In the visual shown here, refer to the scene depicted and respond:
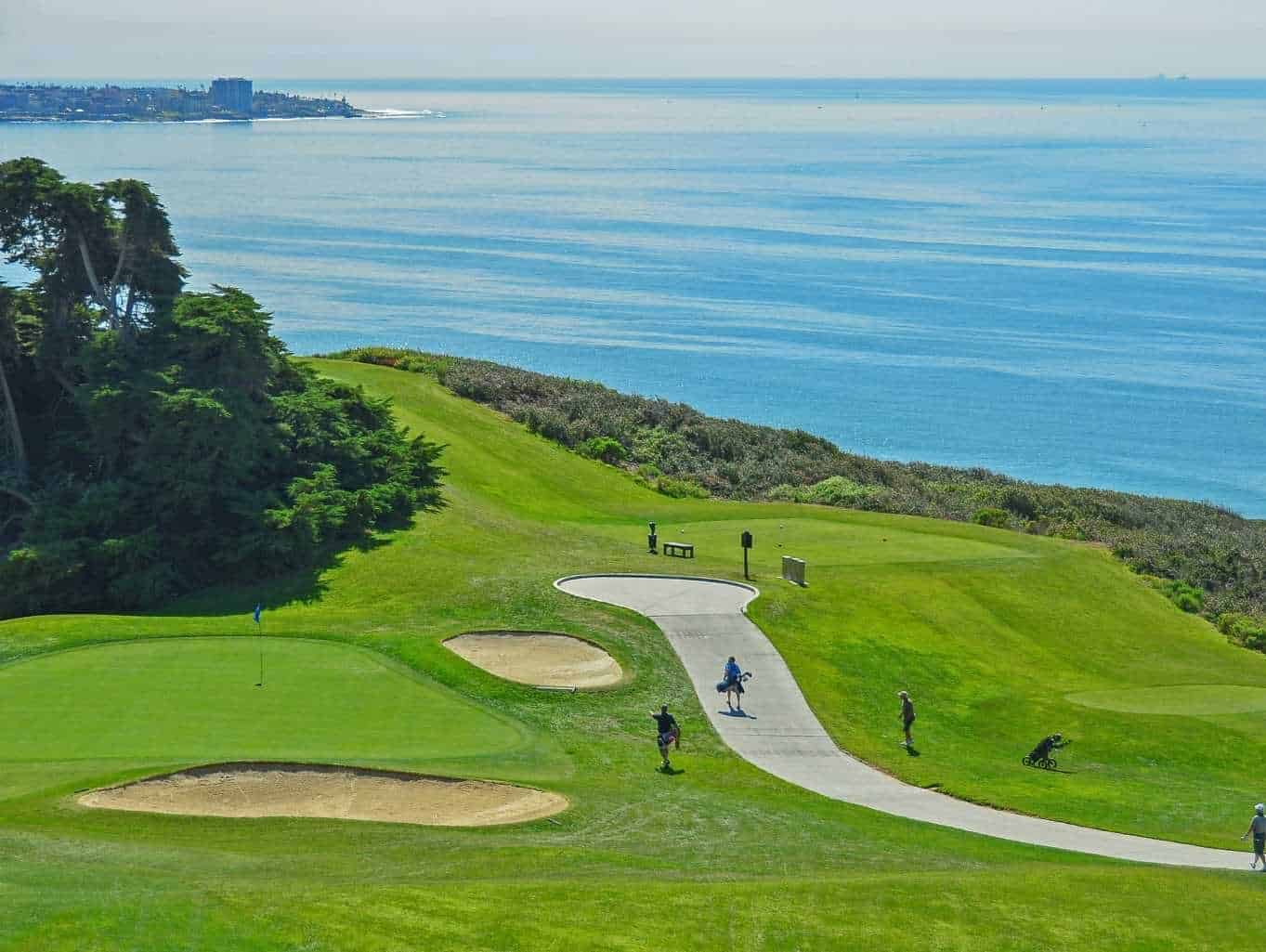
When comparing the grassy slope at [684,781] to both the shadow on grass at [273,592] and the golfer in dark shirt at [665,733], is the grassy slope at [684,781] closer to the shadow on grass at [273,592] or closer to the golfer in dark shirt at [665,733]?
the shadow on grass at [273,592]

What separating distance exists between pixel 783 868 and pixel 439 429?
38206mm

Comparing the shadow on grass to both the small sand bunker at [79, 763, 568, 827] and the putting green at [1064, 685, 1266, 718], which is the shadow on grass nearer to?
the small sand bunker at [79, 763, 568, 827]

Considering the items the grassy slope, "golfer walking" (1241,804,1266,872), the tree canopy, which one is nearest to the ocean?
the grassy slope

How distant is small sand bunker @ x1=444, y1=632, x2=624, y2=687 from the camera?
31953 millimetres

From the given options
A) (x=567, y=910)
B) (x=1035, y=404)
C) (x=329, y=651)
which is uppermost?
(x=1035, y=404)

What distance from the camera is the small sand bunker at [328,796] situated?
23.1 meters

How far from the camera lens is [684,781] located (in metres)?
26.6

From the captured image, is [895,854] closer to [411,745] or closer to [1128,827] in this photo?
[1128,827]

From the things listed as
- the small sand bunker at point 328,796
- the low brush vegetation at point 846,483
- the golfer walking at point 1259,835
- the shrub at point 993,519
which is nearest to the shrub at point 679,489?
the low brush vegetation at point 846,483

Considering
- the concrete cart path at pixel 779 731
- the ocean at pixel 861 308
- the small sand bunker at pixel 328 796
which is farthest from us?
the ocean at pixel 861 308

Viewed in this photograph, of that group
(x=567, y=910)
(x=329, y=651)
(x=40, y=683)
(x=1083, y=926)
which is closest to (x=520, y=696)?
(x=329, y=651)

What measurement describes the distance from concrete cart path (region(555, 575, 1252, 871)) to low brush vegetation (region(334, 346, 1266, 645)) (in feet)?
55.8

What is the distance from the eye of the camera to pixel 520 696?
30.5 m

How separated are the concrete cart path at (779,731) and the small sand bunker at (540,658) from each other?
220cm
